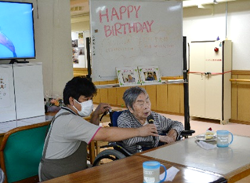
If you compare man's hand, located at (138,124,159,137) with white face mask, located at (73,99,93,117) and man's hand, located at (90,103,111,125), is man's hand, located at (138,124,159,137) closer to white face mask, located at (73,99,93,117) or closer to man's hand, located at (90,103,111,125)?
white face mask, located at (73,99,93,117)

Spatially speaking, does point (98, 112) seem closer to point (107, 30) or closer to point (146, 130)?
point (146, 130)

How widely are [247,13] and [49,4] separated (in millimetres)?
4020

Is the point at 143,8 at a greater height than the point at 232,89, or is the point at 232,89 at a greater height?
the point at 143,8

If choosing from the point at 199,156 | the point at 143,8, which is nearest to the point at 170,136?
the point at 199,156

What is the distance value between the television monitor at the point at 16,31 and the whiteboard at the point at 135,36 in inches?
28.0

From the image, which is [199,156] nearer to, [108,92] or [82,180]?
[82,180]

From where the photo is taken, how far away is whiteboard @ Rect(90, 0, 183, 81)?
3375mm

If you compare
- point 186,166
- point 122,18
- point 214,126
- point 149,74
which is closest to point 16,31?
point 122,18

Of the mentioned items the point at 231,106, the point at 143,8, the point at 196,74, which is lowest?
the point at 231,106

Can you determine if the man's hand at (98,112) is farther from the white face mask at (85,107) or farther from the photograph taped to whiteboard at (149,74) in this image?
the photograph taped to whiteboard at (149,74)

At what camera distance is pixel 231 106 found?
22.0 feet

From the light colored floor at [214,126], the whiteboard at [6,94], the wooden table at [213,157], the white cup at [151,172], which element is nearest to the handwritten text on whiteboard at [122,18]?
the whiteboard at [6,94]

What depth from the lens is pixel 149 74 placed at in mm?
3627

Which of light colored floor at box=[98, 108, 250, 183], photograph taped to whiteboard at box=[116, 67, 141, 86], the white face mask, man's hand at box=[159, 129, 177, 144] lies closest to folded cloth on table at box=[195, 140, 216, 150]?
man's hand at box=[159, 129, 177, 144]
